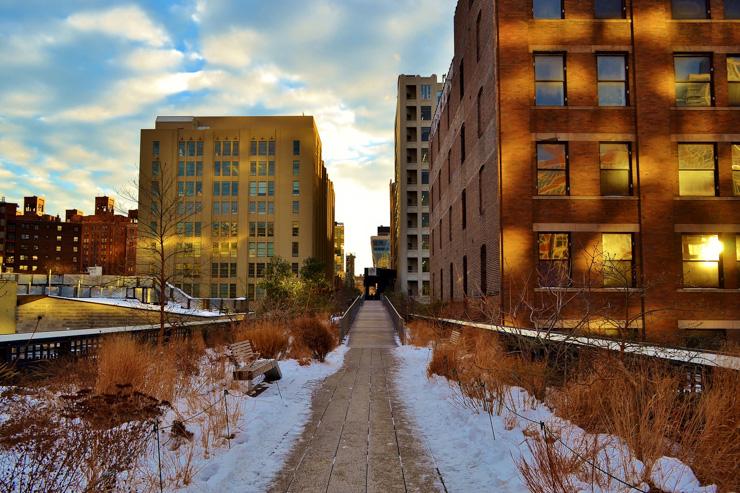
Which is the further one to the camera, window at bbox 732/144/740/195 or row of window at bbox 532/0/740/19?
row of window at bbox 532/0/740/19

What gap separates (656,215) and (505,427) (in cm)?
1651

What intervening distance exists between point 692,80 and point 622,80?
9.56ft

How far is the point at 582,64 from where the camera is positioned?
21.3 m

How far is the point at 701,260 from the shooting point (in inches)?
813

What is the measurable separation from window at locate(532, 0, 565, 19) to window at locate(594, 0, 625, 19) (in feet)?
4.76

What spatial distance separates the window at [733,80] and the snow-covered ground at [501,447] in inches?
757

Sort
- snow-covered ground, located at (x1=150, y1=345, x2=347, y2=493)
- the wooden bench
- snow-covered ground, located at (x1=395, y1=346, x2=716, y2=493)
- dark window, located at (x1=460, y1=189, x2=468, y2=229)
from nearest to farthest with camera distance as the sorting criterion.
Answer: snow-covered ground, located at (x1=395, y1=346, x2=716, y2=493), snow-covered ground, located at (x1=150, y1=345, x2=347, y2=493), the wooden bench, dark window, located at (x1=460, y1=189, x2=468, y2=229)

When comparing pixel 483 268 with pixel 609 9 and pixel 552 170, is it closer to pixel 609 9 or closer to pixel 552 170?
pixel 552 170

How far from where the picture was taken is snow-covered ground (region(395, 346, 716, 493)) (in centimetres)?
476

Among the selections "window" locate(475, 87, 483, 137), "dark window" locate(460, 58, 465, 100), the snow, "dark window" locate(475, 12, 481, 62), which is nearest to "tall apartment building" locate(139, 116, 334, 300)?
"dark window" locate(460, 58, 465, 100)

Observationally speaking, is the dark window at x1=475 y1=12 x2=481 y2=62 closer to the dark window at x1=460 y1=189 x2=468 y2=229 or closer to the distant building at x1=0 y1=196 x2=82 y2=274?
the dark window at x1=460 y1=189 x2=468 y2=229

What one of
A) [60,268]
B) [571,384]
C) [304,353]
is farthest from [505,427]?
[60,268]

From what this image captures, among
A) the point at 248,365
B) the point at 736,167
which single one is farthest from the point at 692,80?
the point at 248,365

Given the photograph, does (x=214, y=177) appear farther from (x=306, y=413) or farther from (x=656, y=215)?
(x=306, y=413)
